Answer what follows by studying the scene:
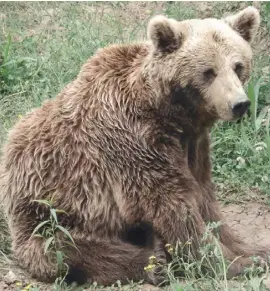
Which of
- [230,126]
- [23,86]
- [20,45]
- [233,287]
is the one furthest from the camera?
[20,45]

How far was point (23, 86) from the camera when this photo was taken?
8852mm

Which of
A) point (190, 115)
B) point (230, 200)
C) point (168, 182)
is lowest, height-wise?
point (230, 200)

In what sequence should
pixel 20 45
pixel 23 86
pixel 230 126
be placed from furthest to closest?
1. pixel 20 45
2. pixel 23 86
3. pixel 230 126

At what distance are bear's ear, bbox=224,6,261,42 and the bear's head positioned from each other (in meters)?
0.14

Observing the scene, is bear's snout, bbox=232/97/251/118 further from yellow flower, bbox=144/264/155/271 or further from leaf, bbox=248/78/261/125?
leaf, bbox=248/78/261/125

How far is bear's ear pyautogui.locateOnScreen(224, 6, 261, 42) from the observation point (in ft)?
20.0

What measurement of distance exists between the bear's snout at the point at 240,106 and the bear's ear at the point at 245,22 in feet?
2.26

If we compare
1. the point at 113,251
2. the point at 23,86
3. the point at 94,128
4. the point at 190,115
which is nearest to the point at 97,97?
the point at 94,128

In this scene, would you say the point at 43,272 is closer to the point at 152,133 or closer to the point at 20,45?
the point at 152,133

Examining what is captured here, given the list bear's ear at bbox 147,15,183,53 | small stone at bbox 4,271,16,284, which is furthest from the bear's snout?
small stone at bbox 4,271,16,284

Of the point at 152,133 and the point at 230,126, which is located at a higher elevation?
the point at 152,133

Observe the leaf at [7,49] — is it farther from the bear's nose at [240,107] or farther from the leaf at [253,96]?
the bear's nose at [240,107]

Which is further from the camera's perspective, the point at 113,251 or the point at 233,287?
the point at 113,251

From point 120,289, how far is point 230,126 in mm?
2534
